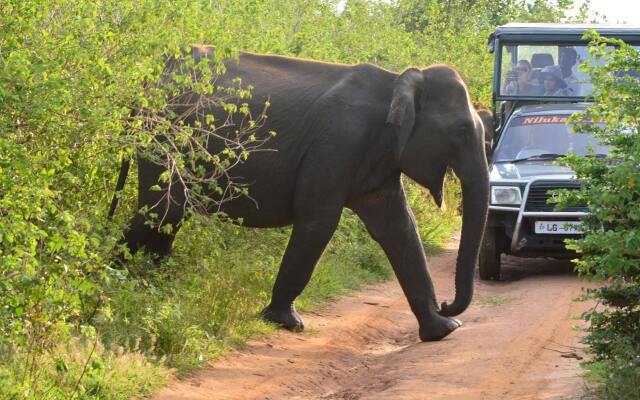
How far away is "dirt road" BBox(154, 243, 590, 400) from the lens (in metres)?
8.34

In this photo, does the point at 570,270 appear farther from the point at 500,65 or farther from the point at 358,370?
the point at 358,370

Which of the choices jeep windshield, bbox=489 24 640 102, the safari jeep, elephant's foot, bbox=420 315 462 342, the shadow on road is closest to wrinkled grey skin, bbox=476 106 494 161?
the safari jeep

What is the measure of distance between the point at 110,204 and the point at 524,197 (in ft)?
17.4

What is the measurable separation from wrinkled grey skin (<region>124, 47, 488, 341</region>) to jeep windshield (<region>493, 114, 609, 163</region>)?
408 cm

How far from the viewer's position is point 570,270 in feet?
48.7

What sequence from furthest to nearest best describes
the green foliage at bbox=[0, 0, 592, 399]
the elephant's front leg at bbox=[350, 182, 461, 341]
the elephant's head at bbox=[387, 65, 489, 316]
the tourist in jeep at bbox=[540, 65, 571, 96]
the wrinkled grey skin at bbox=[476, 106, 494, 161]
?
the tourist in jeep at bbox=[540, 65, 571, 96] < the wrinkled grey skin at bbox=[476, 106, 494, 161] < the elephant's front leg at bbox=[350, 182, 461, 341] < the elephant's head at bbox=[387, 65, 489, 316] < the green foliage at bbox=[0, 0, 592, 399]

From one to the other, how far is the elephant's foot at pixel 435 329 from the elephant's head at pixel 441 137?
0.14 m

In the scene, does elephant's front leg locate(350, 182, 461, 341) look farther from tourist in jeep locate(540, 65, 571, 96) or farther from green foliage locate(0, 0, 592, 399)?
tourist in jeep locate(540, 65, 571, 96)

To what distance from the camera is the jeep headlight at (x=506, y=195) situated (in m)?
14.0

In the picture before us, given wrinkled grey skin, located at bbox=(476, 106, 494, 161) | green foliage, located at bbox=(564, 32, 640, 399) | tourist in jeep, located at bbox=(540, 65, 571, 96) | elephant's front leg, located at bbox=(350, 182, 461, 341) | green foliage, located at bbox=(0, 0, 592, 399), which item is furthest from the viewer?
tourist in jeep, located at bbox=(540, 65, 571, 96)

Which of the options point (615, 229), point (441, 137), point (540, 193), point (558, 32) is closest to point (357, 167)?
point (441, 137)

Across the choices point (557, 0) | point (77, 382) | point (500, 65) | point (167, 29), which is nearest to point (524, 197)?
point (500, 65)

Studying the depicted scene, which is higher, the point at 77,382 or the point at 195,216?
the point at 195,216

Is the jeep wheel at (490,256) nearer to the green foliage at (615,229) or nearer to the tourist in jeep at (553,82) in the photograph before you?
the tourist in jeep at (553,82)
